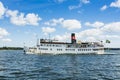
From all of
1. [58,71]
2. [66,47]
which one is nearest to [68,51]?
Result: [66,47]

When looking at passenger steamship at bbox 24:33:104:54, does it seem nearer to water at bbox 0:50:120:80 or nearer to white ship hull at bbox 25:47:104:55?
white ship hull at bbox 25:47:104:55

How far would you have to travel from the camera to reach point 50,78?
3644cm

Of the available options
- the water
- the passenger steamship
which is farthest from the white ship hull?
the water

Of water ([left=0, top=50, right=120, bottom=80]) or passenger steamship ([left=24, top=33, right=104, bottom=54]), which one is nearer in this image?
water ([left=0, top=50, right=120, bottom=80])

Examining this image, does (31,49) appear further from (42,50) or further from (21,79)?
(21,79)

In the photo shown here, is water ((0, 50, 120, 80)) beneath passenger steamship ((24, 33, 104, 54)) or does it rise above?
beneath

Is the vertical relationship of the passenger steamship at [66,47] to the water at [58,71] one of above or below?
above

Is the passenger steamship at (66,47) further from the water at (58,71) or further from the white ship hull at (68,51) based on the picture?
the water at (58,71)

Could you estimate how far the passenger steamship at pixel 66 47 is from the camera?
393ft

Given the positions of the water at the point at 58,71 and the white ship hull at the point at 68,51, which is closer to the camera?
the water at the point at 58,71

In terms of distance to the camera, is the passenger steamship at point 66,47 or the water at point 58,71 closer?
the water at point 58,71

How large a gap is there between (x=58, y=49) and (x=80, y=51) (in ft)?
35.8

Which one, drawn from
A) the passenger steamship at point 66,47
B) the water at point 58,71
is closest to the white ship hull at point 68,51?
the passenger steamship at point 66,47

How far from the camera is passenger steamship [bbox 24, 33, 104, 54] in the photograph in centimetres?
11994
